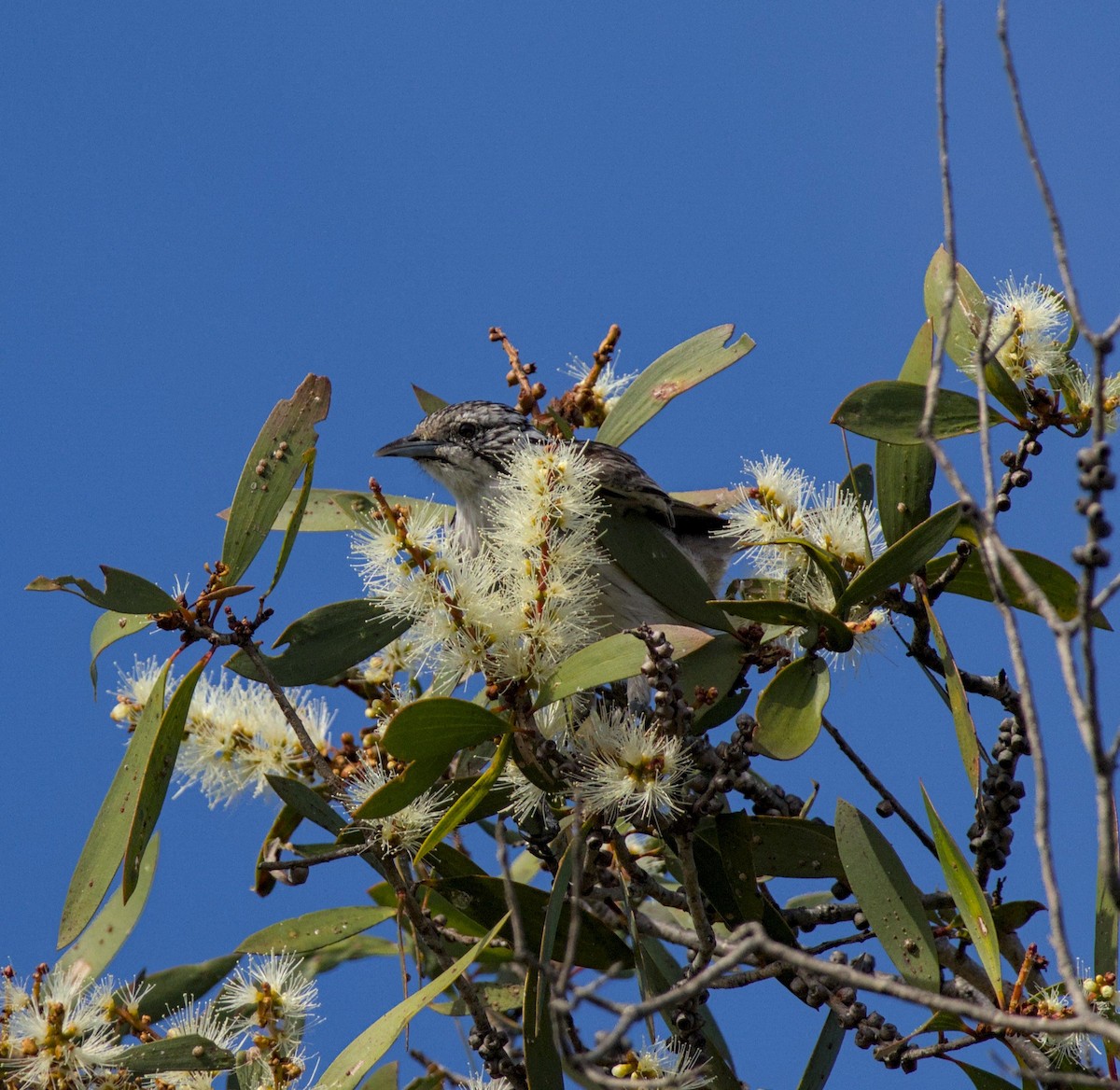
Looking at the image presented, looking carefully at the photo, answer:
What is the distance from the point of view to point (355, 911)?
3699 mm

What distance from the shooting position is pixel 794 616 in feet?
10.4

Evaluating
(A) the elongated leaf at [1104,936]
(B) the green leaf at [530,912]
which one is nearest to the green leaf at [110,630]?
(B) the green leaf at [530,912]

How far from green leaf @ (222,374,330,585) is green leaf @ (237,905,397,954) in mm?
1020

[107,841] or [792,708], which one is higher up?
[107,841]

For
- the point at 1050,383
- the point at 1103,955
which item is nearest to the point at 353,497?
the point at 1050,383

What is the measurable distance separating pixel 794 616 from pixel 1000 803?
721 millimetres

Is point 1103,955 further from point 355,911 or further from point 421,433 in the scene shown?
point 421,433

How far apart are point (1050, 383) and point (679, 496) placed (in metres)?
1.67

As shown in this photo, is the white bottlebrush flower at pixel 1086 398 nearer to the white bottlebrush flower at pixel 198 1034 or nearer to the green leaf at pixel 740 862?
the green leaf at pixel 740 862

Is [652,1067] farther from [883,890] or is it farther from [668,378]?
[668,378]

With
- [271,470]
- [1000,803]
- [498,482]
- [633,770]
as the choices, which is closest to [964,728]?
[1000,803]

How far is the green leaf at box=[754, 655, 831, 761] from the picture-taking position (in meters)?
3.01

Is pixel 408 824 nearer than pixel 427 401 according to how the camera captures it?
Yes

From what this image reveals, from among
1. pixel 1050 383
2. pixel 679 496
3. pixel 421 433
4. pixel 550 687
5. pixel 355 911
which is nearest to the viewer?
pixel 550 687
